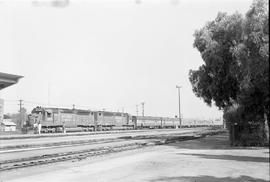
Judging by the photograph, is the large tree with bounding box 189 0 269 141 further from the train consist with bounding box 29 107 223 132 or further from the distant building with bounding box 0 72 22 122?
the train consist with bounding box 29 107 223 132

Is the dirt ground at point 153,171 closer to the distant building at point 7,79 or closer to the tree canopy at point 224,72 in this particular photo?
the tree canopy at point 224,72

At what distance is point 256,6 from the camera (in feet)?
49.5

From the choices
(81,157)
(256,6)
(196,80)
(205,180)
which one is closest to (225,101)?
(196,80)

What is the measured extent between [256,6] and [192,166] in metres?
6.56

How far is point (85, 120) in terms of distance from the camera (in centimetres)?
6625

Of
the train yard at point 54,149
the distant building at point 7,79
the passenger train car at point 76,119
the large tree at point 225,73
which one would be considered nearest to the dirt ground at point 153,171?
the train yard at point 54,149

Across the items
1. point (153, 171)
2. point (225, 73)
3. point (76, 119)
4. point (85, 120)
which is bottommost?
A: point (153, 171)

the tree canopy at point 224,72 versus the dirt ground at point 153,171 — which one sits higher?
the tree canopy at point 224,72

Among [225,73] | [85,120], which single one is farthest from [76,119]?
[225,73]

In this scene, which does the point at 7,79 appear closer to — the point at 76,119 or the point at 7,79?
the point at 7,79

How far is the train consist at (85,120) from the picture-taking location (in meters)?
57.3

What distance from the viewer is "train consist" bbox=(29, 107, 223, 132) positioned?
5734cm

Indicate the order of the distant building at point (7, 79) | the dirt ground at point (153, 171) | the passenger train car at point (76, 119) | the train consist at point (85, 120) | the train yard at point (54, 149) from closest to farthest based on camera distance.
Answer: the distant building at point (7, 79) < the dirt ground at point (153, 171) < the train yard at point (54, 149) < the passenger train car at point (76, 119) < the train consist at point (85, 120)

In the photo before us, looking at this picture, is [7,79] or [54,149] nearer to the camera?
[7,79]
